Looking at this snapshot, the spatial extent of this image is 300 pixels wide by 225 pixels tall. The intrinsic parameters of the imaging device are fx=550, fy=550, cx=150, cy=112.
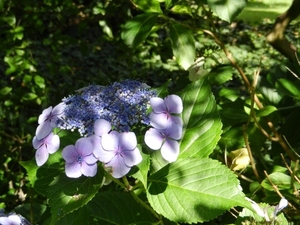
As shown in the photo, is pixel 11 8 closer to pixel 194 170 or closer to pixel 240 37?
pixel 194 170

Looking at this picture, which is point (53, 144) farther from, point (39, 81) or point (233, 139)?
point (39, 81)

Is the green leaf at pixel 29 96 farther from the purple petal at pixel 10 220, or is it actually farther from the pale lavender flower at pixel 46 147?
the pale lavender flower at pixel 46 147

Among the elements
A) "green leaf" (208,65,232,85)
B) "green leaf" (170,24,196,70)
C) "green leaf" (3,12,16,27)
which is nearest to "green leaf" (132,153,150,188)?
"green leaf" (170,24,196,70)

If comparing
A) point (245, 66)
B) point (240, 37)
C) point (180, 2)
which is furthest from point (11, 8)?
point (240, 37)

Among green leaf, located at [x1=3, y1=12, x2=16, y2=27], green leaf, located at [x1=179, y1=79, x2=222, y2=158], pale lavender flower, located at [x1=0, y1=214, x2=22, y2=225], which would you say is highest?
green leaf, located at [x1=179, y1=79, x2=222, y2=158]

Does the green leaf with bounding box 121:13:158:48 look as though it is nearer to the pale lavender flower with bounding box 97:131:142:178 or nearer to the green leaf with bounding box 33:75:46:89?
the pale lavender flower with bounding box 97:131:142:178

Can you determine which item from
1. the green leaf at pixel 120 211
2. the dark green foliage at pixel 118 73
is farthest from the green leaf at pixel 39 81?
the green leaf at pixel 120 211
